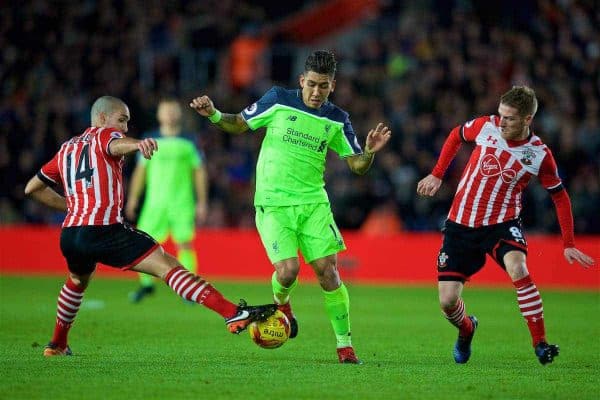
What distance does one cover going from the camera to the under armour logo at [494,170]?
8.80m

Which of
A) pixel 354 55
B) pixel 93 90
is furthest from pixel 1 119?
pixel 354 55

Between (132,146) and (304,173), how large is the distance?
1.53 metres

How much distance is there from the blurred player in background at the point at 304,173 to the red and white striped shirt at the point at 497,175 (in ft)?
2.84

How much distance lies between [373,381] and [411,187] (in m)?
12.3

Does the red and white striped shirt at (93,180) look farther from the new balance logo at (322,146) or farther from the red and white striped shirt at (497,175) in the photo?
the red and white striped shirt at (497,175)

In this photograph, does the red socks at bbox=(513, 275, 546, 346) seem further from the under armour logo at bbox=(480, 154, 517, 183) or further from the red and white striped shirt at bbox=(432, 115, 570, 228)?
the under armour logo at bbox=(480, 154, 517, 183)

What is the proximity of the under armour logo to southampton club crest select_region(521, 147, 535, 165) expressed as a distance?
12cm

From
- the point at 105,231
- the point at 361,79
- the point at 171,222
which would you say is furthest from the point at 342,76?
the point at 105,231

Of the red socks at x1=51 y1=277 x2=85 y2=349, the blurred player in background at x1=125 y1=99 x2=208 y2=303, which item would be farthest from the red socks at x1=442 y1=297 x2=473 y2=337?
the blurred player in background at x1=125 y1=99 x2=208 y2=303

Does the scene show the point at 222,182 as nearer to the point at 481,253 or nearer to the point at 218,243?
the point at 218,243

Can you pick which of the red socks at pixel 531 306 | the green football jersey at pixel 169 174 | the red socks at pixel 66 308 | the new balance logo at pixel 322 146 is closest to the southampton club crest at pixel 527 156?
the red socks at pixel 531 306

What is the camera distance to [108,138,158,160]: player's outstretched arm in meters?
7.82

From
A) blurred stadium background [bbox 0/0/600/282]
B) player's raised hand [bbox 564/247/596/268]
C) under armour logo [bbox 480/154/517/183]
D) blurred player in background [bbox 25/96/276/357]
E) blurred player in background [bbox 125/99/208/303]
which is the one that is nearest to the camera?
blurred player in background [bbox 25/96/276/357]

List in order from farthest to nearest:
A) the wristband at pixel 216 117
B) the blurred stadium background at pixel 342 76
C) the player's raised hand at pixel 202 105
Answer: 1. the blurred stadium background at pixel 342 76
2. the wristband at pixel 216 117
3. the player's raised hand at pixel 202 105
